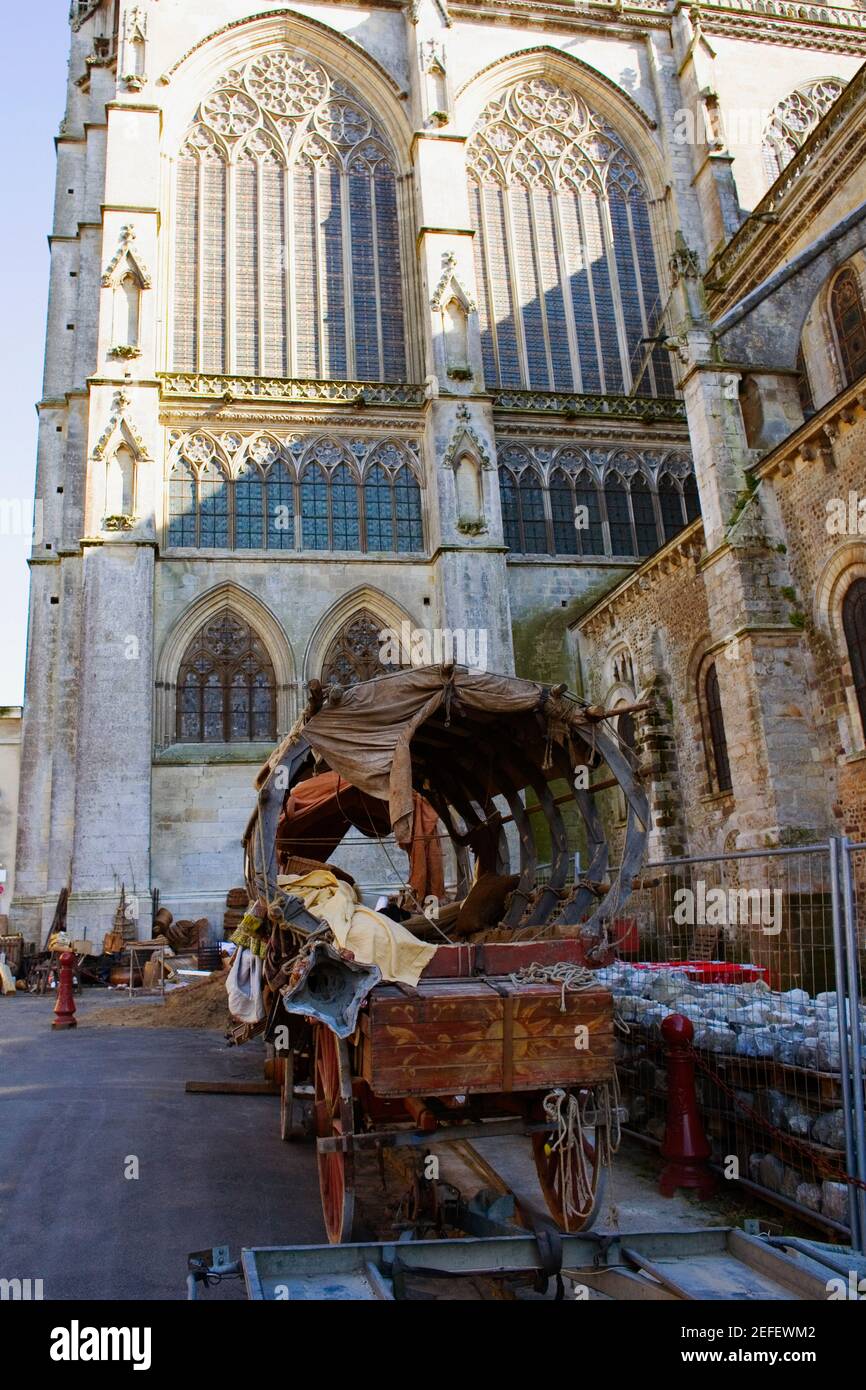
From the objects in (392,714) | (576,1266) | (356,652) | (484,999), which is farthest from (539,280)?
(576,1266)

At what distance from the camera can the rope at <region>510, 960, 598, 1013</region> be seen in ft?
15.3

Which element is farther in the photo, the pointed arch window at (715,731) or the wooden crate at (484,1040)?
the pointed arch window at (715,731)

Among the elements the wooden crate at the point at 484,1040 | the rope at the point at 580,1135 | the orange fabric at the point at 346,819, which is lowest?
the rope at the point at 580,1135

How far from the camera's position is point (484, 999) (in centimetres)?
445

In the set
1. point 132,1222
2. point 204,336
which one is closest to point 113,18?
point 204,336

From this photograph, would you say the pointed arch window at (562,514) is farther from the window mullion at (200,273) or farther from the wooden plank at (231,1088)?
the wooden plank at (231,1088)

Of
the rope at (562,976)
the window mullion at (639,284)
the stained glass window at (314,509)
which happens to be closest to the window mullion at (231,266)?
the stained glass window at (314,509)

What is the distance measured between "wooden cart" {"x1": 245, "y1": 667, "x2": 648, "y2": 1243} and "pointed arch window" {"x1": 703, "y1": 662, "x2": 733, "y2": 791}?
906 centimetres

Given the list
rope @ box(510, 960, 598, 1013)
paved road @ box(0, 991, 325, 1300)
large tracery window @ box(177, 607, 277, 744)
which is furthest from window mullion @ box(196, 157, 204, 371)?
rope @ box(510, 960, 598, 1013)

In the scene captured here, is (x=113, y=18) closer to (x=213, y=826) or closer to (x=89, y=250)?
(x=89, y=250)

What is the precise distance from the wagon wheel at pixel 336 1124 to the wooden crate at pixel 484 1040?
15cm

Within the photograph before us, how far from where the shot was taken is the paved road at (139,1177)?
462 cm

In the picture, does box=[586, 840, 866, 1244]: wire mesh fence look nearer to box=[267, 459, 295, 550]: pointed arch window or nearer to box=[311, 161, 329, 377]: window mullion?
box=[267, 459, 295, 550]: pointed arch window

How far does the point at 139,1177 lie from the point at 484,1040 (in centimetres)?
295
